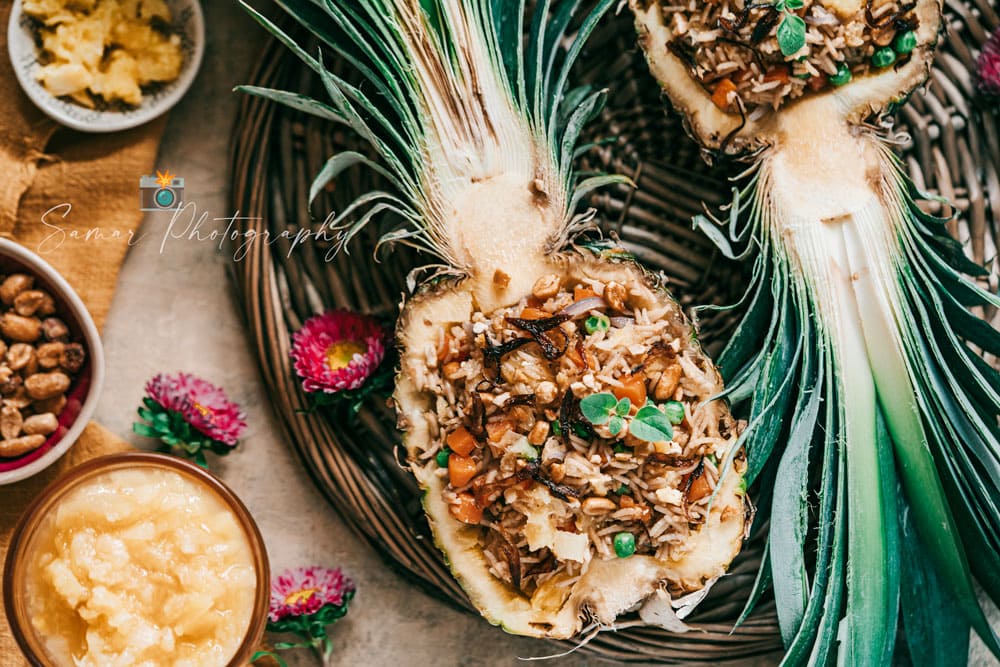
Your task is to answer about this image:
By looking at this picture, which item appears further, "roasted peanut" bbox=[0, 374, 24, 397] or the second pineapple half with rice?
"roasted peanut" bbox=[0, 374, 24, 397]

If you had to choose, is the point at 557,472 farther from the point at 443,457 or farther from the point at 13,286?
the point at 13,286

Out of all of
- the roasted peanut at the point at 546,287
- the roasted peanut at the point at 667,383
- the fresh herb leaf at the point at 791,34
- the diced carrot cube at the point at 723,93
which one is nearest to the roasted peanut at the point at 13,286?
the roasted peanut at the point at 546,287

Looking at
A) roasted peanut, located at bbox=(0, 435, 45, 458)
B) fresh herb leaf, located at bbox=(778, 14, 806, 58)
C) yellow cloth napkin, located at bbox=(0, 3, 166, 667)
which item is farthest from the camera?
yellow cloth napkin, located at bbox=(0, 3, 166, 667)

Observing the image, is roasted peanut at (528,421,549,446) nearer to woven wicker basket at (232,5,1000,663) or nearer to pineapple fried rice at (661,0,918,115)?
woven wicker basket at (232,5,1000,663)

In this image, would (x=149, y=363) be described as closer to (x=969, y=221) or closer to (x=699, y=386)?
(x=699, y=386)

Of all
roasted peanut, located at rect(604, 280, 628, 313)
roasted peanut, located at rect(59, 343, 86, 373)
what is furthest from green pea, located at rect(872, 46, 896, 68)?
roasted peanut, located at rect(59, 343, 86, 373)

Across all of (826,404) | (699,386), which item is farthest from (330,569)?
(826,404)

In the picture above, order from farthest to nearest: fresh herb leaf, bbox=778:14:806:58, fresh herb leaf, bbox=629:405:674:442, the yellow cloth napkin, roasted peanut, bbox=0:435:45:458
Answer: the yellow cloth napkin < roasted peanut, bbox=0:435:45:458 < fresh herb leaf, bbox=778:14:806:58 < fresh herb leaf, bbox=629:405:674:442
